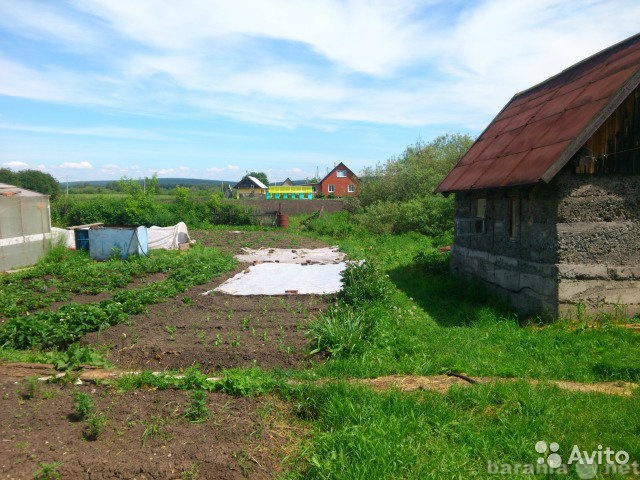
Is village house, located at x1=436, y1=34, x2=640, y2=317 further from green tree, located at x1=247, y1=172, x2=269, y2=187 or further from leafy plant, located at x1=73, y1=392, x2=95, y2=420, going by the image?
green tree, located at x1=247, y1=172, x2=269, y2=187

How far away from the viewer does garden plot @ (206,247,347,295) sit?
1163 cm

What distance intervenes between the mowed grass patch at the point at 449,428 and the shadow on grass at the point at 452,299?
3305 millimetres

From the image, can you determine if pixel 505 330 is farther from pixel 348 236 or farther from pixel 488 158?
pixel 348 236

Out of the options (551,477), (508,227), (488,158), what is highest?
(488,158)

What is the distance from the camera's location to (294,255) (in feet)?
59.3

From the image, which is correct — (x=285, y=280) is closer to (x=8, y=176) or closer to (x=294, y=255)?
(x=294, y=255)

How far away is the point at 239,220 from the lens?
32.1 meters

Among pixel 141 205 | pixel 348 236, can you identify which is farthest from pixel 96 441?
pixel 141 205

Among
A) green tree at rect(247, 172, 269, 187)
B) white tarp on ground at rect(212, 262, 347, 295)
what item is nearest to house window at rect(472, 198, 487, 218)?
white tarp on ground at rect(212, 262, 347, 295)

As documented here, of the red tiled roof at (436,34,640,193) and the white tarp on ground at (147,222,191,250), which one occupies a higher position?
the red tiled roof at (436,34,640,193)

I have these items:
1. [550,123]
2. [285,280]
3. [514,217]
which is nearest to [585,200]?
[514,217]

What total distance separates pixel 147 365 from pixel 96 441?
271 centimetres

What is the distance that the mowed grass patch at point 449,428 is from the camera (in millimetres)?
3902

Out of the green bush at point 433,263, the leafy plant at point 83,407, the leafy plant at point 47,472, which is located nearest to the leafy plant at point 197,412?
the leafy plant at point 83,407
